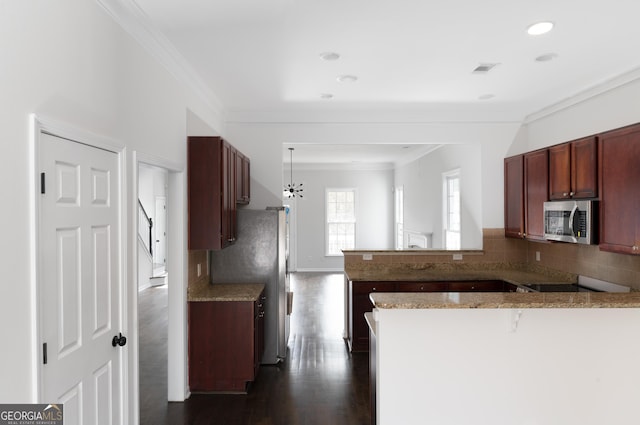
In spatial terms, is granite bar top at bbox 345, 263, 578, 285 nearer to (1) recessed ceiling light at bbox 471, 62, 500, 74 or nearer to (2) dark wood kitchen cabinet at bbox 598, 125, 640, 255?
(2) dark wood kitchen cabinet at bbox 598, 125, 640, 255

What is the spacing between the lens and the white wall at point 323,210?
37.2ft

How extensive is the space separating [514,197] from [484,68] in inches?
77.6

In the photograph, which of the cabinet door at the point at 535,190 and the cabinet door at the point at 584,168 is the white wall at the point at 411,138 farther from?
the cabinet door at the point at 584,168

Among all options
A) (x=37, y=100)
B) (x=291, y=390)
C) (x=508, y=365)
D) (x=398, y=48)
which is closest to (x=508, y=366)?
(x=508, y=365)

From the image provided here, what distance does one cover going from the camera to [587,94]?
4.17m

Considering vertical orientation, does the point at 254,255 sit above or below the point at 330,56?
below

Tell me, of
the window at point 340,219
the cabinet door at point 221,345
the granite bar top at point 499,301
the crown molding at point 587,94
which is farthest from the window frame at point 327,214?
the granite bar top at point 499,301

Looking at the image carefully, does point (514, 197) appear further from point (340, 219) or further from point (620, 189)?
point (340, 219)

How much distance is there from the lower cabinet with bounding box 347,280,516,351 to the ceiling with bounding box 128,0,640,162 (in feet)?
6.76

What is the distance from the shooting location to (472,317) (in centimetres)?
269

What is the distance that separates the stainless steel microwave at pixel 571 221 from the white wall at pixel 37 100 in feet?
11.7

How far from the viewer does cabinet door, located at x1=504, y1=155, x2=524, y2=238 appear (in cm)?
487

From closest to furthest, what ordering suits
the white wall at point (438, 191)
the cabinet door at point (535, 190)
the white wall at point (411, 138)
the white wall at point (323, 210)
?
the cabinet door at point (535, 190) < the white wall at point (411, 138) < the white wall at point (438, 191) < the white wall at point (323, 210)

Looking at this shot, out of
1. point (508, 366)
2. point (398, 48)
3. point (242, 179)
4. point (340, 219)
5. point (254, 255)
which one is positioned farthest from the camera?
point (340, 219)
